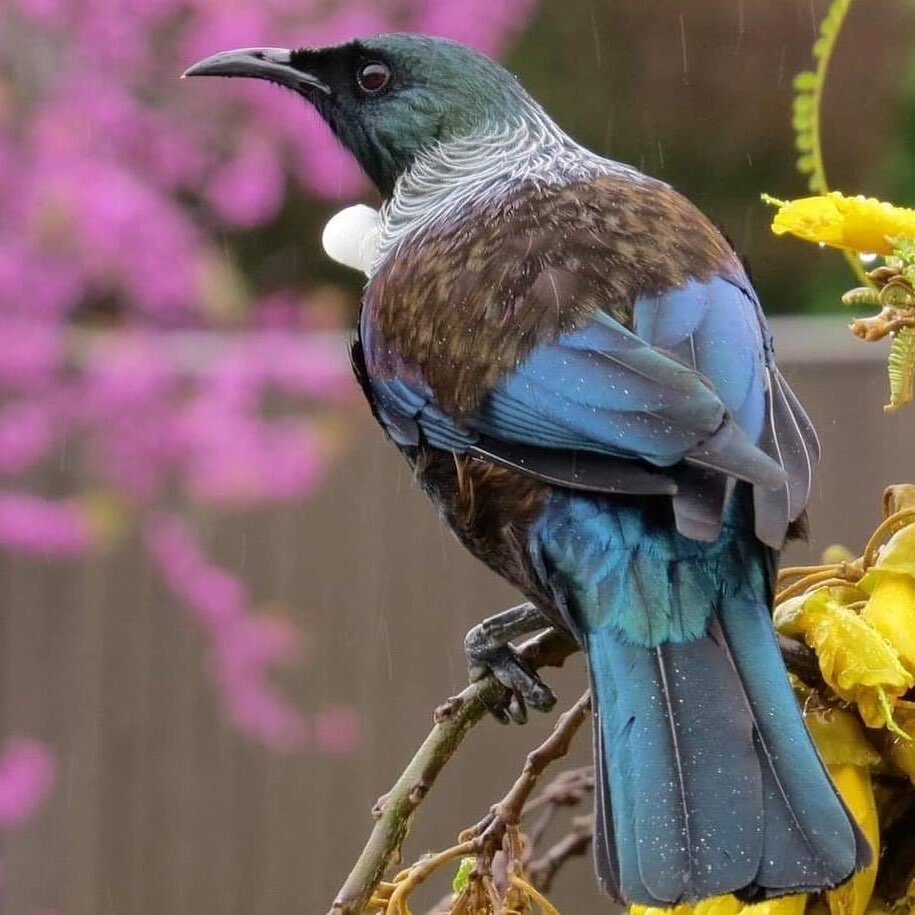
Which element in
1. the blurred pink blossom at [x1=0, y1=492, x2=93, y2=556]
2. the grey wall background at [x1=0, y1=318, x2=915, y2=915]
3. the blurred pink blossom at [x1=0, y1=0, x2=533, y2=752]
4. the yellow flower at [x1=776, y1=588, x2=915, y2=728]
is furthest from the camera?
the grey wall background at [x1=0, y1=318, x2=915, y2=915]

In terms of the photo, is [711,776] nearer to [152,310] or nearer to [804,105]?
[804,105]

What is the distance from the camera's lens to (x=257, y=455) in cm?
414

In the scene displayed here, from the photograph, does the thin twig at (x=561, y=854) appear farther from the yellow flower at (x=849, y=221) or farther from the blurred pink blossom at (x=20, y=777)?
the blurred pink blossom at (x=20, y=777)

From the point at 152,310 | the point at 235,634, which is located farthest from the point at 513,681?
the point at 152,310

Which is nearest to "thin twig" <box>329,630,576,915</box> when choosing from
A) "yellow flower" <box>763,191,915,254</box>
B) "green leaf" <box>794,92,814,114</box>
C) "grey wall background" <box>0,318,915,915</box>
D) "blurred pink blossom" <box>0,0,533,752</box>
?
"yellow flower" <box>763,191,915,254</box>

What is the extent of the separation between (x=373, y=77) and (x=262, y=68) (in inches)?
4.6

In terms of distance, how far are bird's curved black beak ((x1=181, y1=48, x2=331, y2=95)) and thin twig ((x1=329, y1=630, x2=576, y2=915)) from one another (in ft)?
2.68

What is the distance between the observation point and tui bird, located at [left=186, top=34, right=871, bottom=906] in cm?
90

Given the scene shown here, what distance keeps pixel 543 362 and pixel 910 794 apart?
1.39 ft

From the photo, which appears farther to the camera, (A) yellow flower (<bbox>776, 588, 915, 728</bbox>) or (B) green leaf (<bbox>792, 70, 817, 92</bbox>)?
(B) green leaf (<bbox>792, 70, 817, 92</bbox>)

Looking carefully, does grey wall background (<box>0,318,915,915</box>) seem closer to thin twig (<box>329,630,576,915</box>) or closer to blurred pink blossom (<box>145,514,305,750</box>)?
blurred pink blossom (<box>145,514,305,750</box>)

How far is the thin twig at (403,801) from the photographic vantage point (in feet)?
3.03

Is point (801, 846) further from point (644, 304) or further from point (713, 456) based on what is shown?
point (644, 304)

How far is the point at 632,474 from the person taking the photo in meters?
1.07
